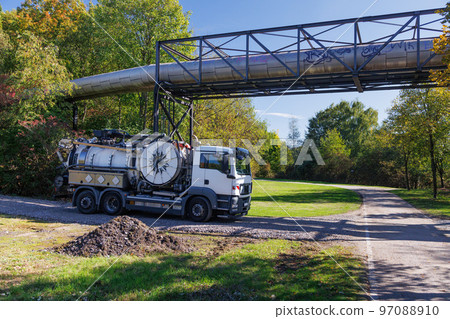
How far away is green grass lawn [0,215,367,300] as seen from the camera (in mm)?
4953

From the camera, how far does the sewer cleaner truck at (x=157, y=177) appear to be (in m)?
12.2

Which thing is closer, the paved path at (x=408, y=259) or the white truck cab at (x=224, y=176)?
the paved path at (x=408, y=259)

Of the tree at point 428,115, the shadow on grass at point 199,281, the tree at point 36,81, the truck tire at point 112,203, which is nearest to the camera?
the shadow on grass at point 199,281

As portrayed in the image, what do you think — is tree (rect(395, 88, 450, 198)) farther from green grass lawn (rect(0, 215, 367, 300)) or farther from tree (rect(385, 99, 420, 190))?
green grass lawn (rect(0, 215, 367, 300))

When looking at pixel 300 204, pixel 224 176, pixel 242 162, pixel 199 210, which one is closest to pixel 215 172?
pixel 224 176

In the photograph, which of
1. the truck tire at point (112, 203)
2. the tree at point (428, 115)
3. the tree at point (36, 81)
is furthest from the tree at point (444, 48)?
the tree at point (36, 81)

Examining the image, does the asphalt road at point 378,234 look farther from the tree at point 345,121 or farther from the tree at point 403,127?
the tree at point 345,121

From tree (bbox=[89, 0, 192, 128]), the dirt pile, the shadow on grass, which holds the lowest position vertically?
the shadow on grass

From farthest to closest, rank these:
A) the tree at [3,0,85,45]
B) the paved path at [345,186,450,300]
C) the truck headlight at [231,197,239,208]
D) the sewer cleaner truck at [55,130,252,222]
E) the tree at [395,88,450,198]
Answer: the tree at [3,0,85,45], the tree at [395,88,450,198], the sewer cleaner truck at [55,130,252,222], the truck headlight at [231,197,239,208], the paved path at [345,186,450,300]

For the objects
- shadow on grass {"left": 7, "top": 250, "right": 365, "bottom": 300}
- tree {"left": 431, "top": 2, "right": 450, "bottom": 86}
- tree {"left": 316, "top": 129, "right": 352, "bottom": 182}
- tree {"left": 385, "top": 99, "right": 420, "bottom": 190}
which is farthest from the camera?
tree {"left": 316, "top": 129, "right": 352, "bottom": 182}

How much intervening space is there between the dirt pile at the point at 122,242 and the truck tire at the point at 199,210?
364 cm

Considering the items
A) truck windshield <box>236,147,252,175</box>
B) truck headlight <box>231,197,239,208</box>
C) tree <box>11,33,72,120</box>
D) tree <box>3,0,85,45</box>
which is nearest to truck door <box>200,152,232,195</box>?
truck headlight <box>231,197,239,208</box>

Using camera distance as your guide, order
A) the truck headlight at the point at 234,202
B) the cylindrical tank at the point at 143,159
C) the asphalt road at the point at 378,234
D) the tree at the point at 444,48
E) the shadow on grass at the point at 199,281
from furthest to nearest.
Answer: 1. the cylindrical tank at the point at 143,159
2. the truck headlight at the point at 234,202
3. the tree at the point at 444,48
4. the asphalt road at the point at 378,234
5. the shadow on grass at the point at 199,281

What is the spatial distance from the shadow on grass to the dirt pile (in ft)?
1.99
